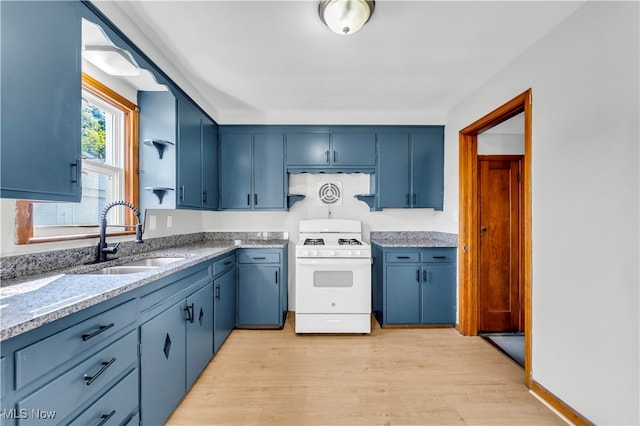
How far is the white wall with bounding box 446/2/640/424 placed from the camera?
4.31 ft

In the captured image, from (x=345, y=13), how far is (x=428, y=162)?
2153mm

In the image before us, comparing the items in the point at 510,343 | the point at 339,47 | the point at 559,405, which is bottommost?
the point at 510,343

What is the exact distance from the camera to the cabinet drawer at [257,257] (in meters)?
2.91

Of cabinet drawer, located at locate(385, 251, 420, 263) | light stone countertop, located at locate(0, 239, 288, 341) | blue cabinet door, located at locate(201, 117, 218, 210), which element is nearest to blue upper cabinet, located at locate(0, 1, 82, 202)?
light stone countertop, located at locate(0, 239, 288, 341)

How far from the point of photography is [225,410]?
175cm

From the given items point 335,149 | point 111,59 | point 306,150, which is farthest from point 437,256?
point 111,59

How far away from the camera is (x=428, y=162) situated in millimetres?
3254

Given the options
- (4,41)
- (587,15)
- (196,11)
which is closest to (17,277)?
(4,41)

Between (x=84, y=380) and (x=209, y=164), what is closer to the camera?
(x=84, y=380)

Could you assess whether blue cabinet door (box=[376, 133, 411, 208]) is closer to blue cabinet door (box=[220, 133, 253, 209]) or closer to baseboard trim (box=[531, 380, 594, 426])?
blue cabinet door (box=[220, 133, 253, 209])

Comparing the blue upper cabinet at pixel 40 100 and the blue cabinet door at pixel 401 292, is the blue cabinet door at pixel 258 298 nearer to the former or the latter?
the blue cabinet door at pixel 401 292

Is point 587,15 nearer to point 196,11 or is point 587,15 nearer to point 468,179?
point 468,179

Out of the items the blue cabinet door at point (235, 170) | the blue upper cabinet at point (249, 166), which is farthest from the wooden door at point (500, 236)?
the blue cabinet door at point (235, 170)

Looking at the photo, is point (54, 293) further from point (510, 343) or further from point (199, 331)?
point (510, 343)
